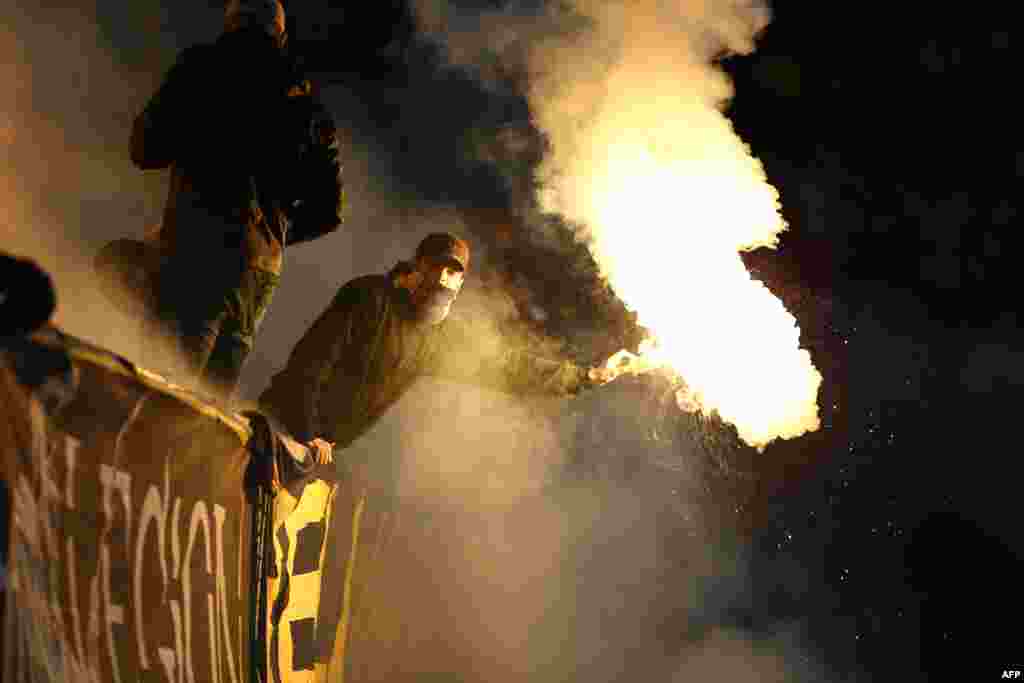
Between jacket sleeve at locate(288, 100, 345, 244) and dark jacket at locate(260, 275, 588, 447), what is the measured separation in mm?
534

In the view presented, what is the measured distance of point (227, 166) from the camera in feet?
10.5

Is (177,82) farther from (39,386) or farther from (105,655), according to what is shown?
(105,655)

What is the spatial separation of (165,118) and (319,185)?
0.62 meters

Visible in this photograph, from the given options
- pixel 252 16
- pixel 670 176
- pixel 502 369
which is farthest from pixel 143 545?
pixel 670 176

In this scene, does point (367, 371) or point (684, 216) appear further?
point (684, 216)

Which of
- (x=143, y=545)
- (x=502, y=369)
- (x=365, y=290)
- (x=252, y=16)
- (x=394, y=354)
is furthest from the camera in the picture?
(x=502, y=369)

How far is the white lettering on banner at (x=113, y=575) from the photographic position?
171cm

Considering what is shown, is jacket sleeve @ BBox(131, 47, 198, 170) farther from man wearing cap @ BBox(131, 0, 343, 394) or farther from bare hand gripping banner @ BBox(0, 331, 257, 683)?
bare hand gripping banner @ BBox(0, 331, 257, 683)

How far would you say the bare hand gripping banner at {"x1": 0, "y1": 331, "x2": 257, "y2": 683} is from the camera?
5.42 feet

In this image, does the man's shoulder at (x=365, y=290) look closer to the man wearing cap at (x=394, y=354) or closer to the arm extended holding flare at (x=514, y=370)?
the man wearing cap at (x=394, y=354)

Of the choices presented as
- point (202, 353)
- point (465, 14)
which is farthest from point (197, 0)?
point (202, 353)

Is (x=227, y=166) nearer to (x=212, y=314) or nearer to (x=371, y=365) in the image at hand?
(x=212, y=314)

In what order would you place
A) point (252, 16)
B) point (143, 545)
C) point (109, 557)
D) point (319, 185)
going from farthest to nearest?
point (319, 185)
point (252, 16)
point (143, 545)
point (109, 557)

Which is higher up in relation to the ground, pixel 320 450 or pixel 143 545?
pixel 320 450
